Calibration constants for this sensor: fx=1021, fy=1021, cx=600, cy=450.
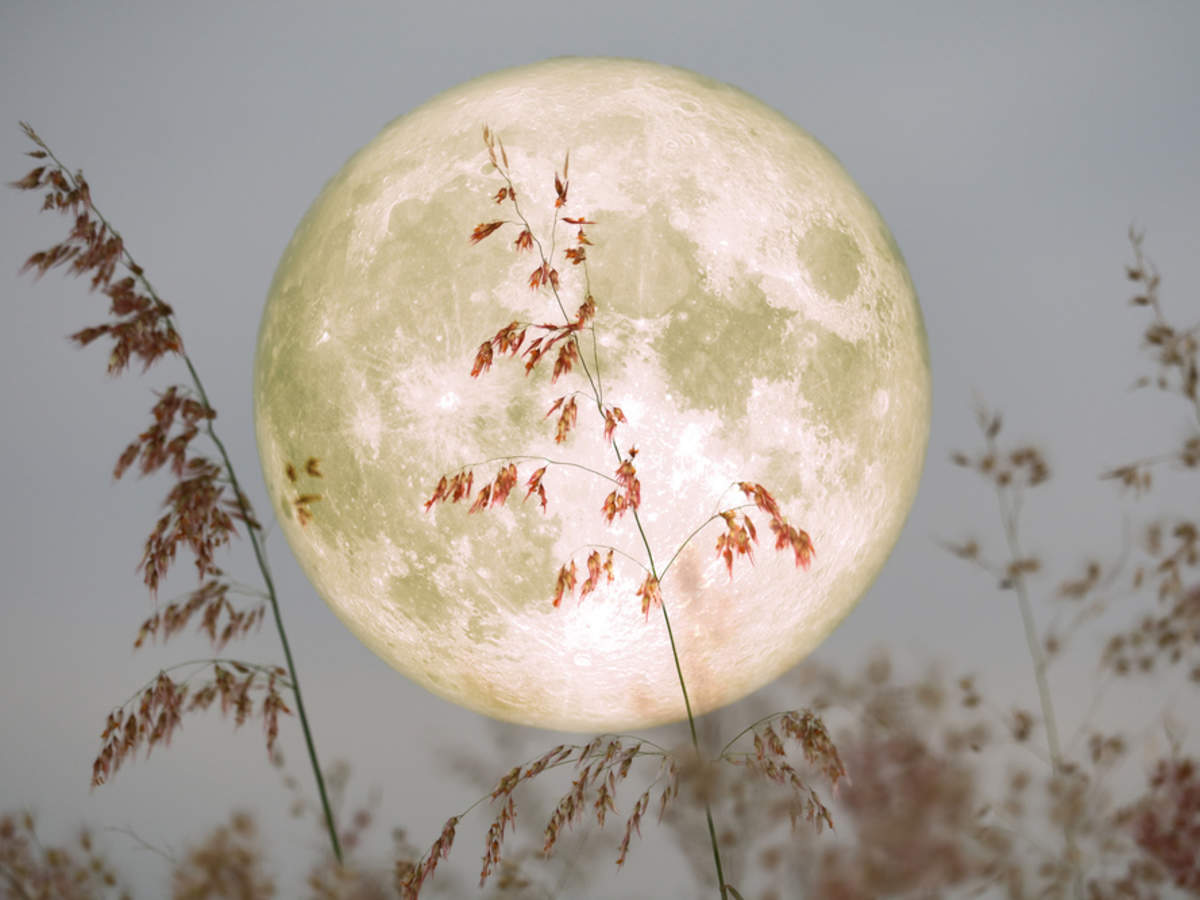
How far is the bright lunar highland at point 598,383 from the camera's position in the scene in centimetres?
266

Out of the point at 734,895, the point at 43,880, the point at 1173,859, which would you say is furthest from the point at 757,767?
the point at 43,880

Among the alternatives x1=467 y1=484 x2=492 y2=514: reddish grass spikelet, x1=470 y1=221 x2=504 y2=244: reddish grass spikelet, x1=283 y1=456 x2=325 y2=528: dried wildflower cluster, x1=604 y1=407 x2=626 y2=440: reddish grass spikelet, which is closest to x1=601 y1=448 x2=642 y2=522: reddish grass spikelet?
x1=604 y1=407 x2=626 y2=440: reddish grass spikelet

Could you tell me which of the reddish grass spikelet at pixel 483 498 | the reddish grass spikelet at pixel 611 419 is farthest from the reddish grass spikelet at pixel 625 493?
the reddish grass spikelet at pixel 483 498

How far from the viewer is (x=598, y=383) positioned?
8.55ft

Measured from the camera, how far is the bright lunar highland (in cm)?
266

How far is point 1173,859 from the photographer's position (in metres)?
2.27

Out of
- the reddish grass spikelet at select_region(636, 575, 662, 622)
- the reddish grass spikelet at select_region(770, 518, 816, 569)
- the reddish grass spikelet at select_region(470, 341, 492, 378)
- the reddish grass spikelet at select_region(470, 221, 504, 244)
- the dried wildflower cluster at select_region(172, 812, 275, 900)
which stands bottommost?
the dried wildflower cluster at select_region(172, 812, 275, 900)

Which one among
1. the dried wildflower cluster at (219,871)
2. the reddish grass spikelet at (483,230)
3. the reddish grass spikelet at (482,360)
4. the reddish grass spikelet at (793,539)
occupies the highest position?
the reddish grass spikelet at (483,230)

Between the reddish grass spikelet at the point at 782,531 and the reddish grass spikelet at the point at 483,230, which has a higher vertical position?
Result: the reddish grass spikelet at the point at 483,230

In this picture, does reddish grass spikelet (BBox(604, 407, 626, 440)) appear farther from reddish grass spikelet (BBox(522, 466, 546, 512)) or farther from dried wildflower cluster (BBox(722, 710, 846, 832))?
dried wildflower cluster (BBox(722, 710, 846, 832))

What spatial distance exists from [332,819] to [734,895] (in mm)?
1025

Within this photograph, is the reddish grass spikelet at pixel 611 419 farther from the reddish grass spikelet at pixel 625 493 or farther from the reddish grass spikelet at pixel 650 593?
the reddish grass spikelet at pixel 650 593

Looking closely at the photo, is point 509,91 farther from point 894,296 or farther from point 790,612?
point 790,612

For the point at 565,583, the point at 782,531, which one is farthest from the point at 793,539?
the point at 565,583
